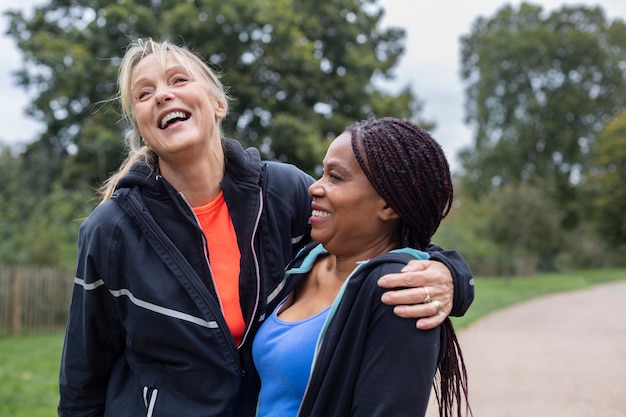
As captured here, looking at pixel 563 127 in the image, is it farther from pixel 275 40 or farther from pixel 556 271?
pixel 275 40

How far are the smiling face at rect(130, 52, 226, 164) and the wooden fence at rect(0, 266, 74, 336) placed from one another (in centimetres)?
1193

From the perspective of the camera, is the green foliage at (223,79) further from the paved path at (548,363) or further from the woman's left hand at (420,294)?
the woman's left hand at (420,294)

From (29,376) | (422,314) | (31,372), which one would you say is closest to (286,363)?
(422,314)

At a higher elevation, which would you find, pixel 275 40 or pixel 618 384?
pixel 275 40

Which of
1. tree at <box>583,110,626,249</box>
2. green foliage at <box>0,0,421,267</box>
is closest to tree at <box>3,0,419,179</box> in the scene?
green foliage at <box>0,0,421,267</box>

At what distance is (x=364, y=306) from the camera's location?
73.7 inches

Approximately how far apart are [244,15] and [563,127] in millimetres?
32049

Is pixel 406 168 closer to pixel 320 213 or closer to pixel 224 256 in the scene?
pixel 320 213

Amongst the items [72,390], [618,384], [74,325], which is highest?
[74,325]

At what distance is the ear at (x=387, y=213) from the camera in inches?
80.8

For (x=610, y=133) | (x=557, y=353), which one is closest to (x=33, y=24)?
(x=557, y=353)

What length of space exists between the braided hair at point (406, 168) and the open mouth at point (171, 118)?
2.61 feet

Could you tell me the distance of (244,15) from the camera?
1539cm

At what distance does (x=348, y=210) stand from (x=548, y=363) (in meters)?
8.73
